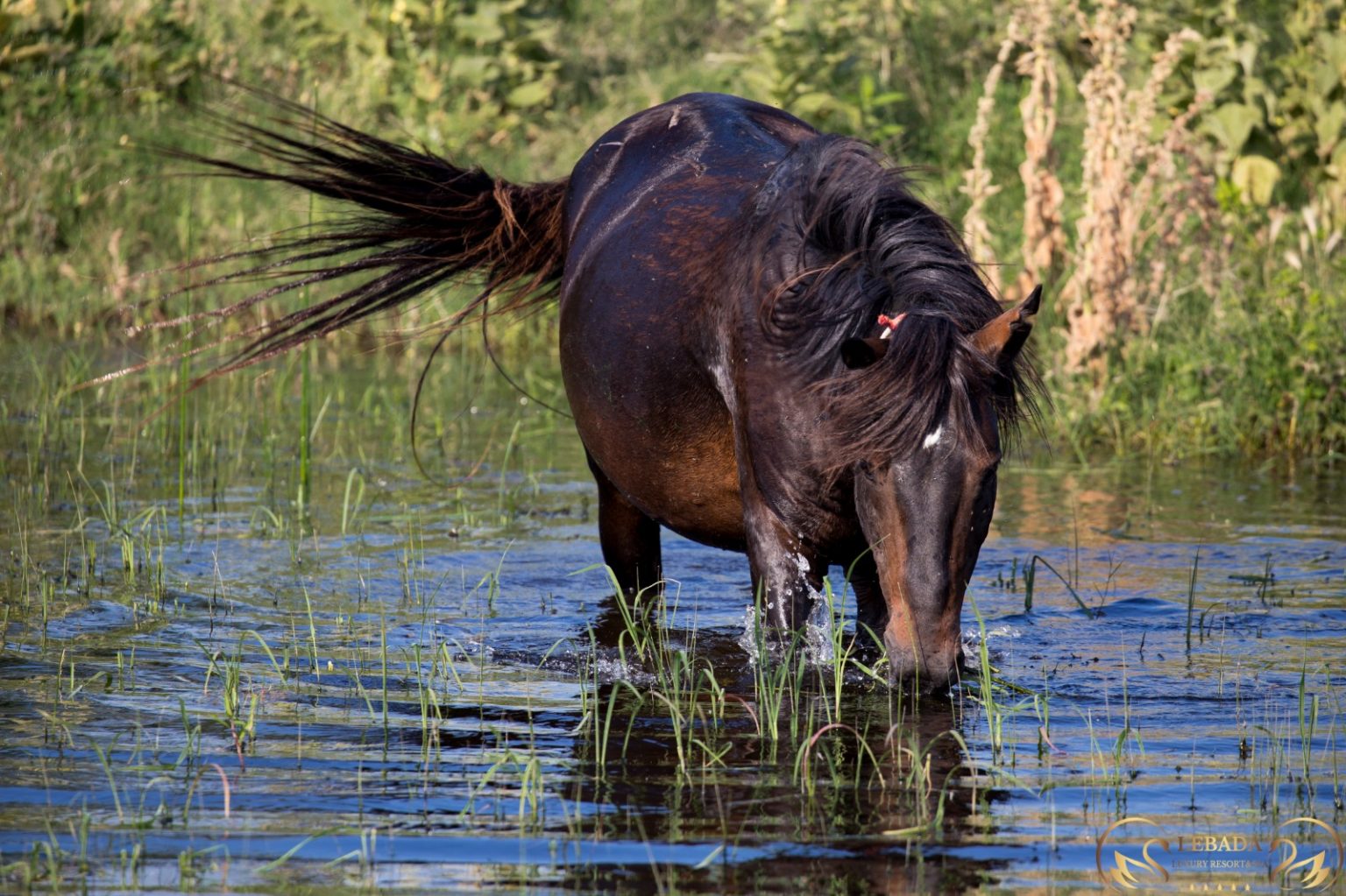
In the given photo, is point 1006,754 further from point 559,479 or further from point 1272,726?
point 559,479

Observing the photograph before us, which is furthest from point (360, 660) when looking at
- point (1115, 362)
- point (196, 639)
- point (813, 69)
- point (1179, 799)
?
point (813, 69)

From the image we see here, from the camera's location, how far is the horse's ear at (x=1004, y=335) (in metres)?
3.60

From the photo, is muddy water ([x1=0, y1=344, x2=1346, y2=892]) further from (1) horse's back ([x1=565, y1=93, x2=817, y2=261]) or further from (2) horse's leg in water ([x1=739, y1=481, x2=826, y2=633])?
(1) horse's back ([x1=565, y1=93, x2=817, y2=261])

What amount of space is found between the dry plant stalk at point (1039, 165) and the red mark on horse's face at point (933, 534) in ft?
15.0

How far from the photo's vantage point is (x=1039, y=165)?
8234 mm

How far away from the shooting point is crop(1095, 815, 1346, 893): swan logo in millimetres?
2969

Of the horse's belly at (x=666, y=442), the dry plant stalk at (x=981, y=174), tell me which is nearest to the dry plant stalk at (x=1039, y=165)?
the dry plant stalk at (x=981, y=174)

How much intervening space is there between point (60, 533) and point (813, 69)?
6.90 meters

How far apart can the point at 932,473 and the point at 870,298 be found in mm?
503

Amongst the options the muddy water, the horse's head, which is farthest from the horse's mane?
the muddy water

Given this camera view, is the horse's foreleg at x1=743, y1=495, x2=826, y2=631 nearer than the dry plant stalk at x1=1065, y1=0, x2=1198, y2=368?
Yes

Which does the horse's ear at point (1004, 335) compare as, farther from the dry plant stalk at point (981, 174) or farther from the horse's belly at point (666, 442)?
the dry plant stalk at point (981, 174)

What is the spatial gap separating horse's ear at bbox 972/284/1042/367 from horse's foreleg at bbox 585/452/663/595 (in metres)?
1.97

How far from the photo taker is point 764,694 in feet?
12.7
